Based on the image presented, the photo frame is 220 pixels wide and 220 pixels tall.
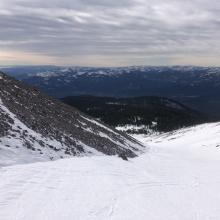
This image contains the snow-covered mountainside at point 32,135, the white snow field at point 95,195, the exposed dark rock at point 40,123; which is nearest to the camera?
the white snow field at point 95,195

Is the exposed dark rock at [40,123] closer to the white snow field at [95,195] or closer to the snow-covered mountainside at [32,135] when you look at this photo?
the snow-covered mountainside at [32,135]

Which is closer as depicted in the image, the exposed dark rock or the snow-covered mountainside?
the snow-covered mountainside

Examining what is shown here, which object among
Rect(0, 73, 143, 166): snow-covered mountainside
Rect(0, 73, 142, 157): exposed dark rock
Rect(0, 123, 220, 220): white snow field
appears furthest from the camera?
Rect(0, 73, 142, 157): exposed dark rock

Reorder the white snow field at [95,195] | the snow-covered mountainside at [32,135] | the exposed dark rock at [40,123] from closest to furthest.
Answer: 1. the white snow field at [95,195]
2. the snow-covered mountainside at [32,135]
3. the exposed dark rock at [40,123]

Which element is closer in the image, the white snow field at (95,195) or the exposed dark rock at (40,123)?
the white snow field at (95,195)

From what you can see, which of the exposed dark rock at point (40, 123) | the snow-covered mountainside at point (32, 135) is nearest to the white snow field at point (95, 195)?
the snow-covered mountainside at point (32, 135)

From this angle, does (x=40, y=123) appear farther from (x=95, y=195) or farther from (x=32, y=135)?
(x=95, y=195)

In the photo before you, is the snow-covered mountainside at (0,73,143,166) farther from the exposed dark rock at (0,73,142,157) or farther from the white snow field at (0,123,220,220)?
the white snow field at (0,123,220,220)

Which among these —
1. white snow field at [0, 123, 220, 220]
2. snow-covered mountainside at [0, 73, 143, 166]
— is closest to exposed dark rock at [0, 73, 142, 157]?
snow-covered mountainside at [0, 73, 143, 166]

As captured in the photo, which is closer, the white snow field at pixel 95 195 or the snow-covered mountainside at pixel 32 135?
the white snow field at pixel 95 195

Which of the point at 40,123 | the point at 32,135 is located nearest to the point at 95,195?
the point at 32,135

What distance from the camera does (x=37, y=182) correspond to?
14203 millimetres

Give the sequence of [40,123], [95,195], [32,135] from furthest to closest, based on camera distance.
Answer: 1. [40,123]
2. [32,135]
3. [95,195]

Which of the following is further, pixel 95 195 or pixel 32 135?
pixel 32 135
